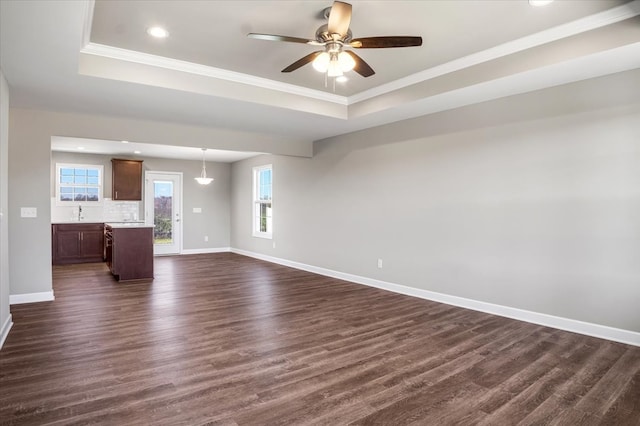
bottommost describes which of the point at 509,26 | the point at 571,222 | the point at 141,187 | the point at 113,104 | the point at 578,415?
the point at 578,415

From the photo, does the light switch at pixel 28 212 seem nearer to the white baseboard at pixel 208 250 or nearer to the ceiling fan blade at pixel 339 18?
the ceiling fan blade at pixel 339 18

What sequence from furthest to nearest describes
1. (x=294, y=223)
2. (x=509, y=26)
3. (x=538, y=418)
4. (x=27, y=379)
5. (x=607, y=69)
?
(x=294, y=223) → (x=607, y=69) → (x=509, y=26) → (x=27, y=379) → (x=538, y=418)

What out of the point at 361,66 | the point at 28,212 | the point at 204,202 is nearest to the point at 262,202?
the point at 204,202

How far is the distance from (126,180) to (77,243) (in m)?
1.77

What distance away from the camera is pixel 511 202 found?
407 centimetres

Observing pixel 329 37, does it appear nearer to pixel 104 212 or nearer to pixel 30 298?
pixel 30 298

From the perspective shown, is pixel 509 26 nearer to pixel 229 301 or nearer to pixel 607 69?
pixel 607 69

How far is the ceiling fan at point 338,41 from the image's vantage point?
2478 mm

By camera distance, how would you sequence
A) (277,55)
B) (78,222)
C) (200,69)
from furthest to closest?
(78,222)
(200,69)
(277,55)

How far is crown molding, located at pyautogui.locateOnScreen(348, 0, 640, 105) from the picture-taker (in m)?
2.83

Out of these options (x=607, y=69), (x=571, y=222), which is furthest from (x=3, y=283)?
(x=607, y=69)

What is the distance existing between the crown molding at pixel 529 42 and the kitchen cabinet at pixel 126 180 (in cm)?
682

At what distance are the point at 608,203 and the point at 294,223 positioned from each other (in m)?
5.20

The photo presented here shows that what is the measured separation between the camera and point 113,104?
4375 mm
